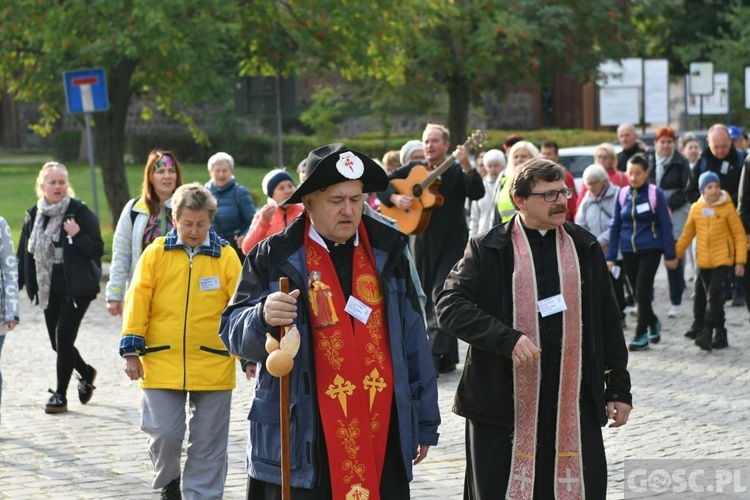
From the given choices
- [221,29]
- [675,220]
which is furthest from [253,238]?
[221,29]

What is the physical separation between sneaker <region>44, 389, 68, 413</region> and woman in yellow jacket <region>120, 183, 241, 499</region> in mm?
3120

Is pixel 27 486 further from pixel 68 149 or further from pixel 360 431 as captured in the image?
pixel 68 149

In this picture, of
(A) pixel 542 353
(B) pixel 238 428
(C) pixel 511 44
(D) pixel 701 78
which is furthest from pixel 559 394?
(D) pixel 701 78

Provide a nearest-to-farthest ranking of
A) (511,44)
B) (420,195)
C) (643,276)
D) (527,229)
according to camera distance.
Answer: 1. (527,229)
2. (420,195)
3. (643,276)
4. (511,44)

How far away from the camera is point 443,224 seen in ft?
37.8

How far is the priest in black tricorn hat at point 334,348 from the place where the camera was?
493cm

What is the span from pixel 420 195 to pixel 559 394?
6044 millimetres

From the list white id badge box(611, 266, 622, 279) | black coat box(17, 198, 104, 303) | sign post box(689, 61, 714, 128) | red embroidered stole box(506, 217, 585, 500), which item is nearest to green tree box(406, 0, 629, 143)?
sign post box(689, 61, 714, 128)

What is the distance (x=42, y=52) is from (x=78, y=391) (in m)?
12.0

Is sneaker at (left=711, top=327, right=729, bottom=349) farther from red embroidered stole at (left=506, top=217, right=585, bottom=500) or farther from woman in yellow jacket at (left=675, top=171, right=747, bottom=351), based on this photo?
red embroidered stole at (left=506, top=217, right=585, bottom=500)

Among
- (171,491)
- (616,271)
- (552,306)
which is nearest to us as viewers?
(552,306)

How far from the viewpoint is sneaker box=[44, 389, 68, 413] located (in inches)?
401

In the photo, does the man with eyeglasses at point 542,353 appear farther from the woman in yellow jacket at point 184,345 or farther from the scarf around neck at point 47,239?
the scarf around neck at point 47,239

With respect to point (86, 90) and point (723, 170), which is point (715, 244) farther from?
point (86, 90)
